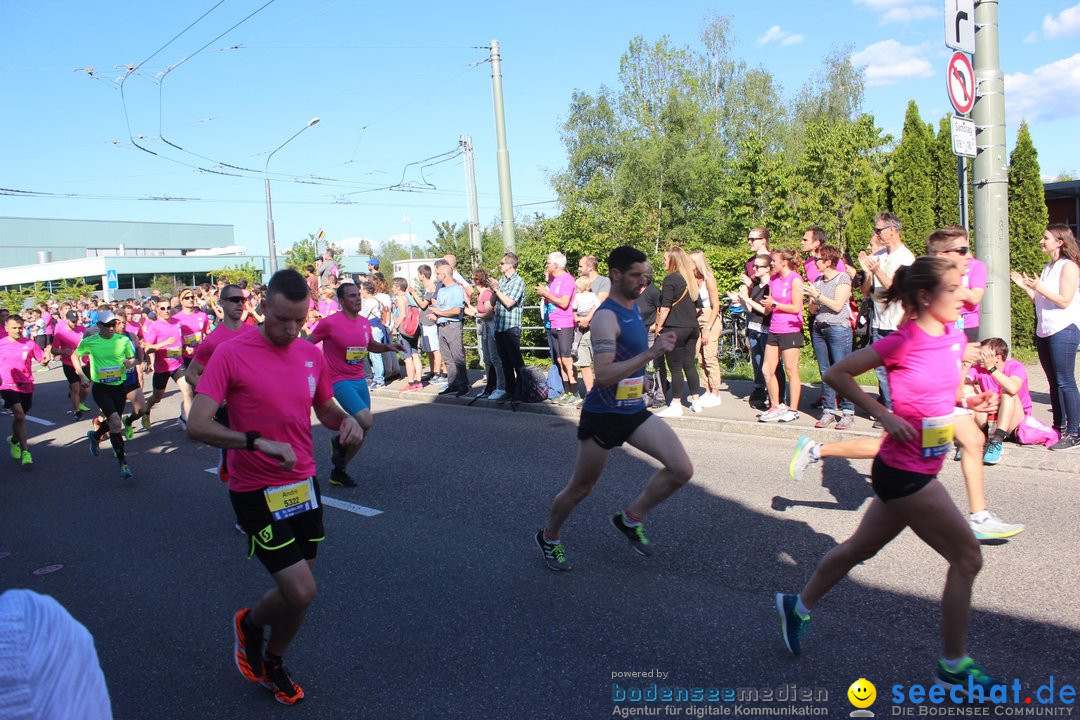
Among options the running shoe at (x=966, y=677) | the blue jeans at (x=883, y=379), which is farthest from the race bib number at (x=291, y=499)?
the blue jeans at (x=883, y=379)

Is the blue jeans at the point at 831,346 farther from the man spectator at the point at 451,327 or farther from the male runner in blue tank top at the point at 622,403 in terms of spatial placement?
the man spectator at the point at 451,327

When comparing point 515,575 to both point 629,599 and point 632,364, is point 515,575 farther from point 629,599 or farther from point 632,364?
point 632,364

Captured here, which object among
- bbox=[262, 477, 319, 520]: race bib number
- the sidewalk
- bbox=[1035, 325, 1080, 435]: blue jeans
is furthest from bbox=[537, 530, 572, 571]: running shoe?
bbox=[1035, 325, 1080, 435]: blue jeans

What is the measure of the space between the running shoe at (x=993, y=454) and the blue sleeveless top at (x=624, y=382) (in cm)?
370

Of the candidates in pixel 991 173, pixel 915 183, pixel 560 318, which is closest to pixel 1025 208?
pixel 915 183

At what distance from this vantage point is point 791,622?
3.73 m

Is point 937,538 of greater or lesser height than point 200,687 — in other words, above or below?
Result: above

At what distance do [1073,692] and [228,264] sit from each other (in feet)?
250

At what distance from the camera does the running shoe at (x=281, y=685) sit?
376 cm

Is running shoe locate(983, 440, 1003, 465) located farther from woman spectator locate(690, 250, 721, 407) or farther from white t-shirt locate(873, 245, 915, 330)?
woman spectator locate(690, 250, 721, 407)

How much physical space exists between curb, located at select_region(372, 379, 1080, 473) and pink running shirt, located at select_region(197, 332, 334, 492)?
5508 millimetres

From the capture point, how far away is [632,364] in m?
4.52

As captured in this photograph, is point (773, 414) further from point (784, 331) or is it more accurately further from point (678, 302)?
point (678, 302)

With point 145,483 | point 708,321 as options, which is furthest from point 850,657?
point 145,483
